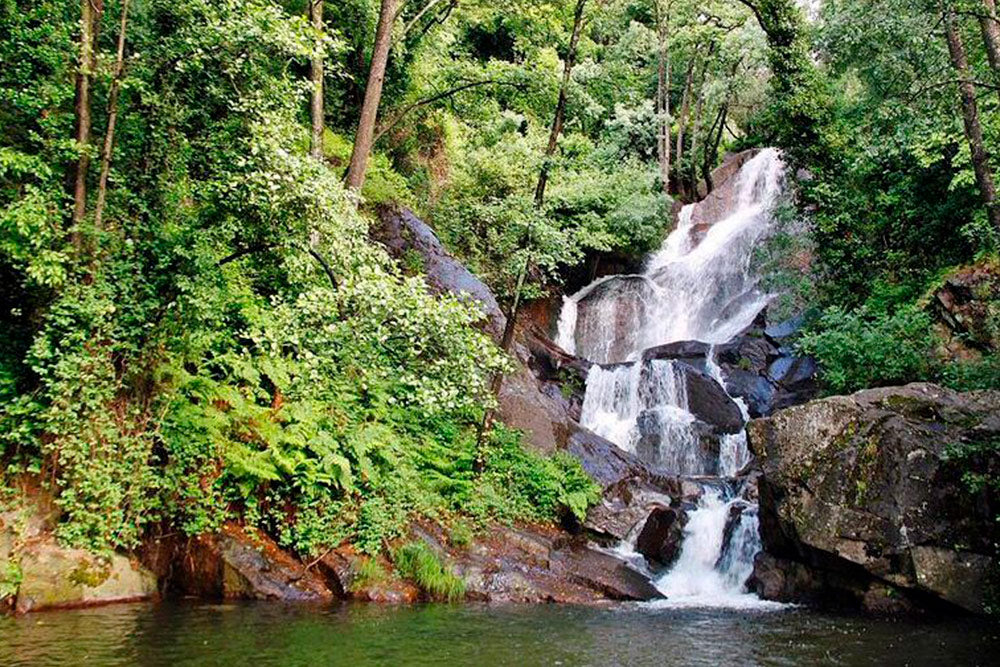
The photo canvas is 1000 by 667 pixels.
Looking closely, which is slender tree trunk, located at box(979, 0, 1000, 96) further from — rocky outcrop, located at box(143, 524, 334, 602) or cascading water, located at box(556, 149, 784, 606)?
rocky outcrop, located at box(143, 524, 334, 602)

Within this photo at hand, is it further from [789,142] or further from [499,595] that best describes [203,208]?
[789,142]

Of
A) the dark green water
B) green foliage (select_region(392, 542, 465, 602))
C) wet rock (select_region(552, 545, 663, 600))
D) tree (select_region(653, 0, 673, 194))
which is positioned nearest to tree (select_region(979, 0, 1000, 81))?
the dark green water

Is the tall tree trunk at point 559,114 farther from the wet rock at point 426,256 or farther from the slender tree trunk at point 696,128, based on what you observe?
the slender tree trunk at point 696,128

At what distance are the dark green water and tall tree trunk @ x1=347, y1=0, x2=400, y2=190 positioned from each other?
669 cm

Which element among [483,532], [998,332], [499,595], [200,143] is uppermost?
[200,143]

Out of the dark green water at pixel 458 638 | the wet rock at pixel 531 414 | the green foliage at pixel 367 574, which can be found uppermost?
the wet rock at pixel 531 414

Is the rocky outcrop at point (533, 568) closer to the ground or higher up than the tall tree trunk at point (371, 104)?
closer to the ground

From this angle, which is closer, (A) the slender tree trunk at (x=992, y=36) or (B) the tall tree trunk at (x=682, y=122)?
(A) the slender tree trunk at (x=992, y=36)

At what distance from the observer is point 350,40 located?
Result: 1952 centimetres

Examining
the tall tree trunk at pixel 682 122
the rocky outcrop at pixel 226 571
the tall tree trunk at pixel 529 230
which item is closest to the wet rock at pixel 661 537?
the tall tree trunk at pixel 529 230

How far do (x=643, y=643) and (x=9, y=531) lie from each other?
8.55 metres

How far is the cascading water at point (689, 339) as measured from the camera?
49.1ft

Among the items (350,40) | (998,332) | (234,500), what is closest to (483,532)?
(234,500)

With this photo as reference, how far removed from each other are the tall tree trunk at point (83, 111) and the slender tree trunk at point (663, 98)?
2613 centimetres
